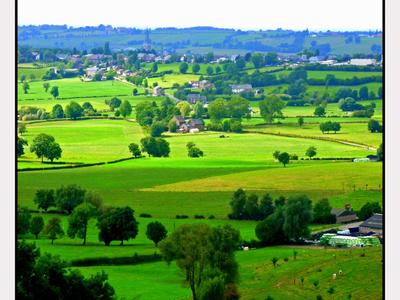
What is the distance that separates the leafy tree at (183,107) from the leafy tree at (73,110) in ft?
4.84

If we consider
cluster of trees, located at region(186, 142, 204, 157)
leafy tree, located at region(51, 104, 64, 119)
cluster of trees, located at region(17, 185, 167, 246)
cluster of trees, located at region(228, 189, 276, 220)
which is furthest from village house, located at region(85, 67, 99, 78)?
cluster of trees, located at region(228, 189, 276, 220)

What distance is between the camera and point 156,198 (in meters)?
12.6

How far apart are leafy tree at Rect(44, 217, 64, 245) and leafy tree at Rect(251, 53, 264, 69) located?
193 inches

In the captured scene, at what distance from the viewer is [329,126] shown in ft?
47.1

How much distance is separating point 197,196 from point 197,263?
2.70 meters

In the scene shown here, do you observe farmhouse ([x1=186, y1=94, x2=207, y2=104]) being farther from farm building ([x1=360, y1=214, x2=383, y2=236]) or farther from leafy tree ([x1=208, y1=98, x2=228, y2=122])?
farm building ([x1=360, y1=214, x2=383, y2=236])

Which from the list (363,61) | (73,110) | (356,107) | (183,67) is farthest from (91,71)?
(363,61)

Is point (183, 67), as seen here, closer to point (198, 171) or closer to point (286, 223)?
point (198, 171)

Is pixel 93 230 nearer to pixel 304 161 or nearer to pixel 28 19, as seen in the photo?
pixel 28 19

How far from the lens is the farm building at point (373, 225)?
11.0m

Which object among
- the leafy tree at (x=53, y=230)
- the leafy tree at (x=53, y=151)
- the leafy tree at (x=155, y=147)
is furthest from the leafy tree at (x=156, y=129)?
the leafy tree at (x=53, y=230)

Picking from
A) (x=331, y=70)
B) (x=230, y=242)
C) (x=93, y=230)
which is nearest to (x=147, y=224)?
(x=93, y=230)

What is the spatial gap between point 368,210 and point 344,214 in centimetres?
36

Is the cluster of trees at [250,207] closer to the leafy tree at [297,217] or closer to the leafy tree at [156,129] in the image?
the leafy tree at [297,217]
